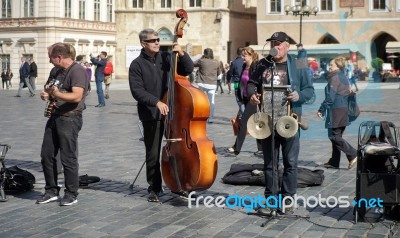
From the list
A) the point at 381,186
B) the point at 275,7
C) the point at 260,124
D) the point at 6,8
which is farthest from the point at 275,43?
the point at 275,7

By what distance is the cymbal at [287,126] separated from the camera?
732cm

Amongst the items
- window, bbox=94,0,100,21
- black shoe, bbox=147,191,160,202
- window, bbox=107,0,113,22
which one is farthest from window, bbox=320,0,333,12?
black shoe, bbox=147,191,160,202

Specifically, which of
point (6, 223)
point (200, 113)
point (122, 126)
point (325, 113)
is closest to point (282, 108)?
point (200, 113)

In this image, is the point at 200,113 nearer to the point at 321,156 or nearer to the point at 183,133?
the point at 183,133

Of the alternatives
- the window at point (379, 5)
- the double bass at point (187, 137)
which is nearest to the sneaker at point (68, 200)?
the double bass at point (187, 137)

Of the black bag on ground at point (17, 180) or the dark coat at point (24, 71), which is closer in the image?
the black bag on ground at point (17, 180)

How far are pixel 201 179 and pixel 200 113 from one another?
2.15 ft

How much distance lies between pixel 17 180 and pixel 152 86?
75.8 inches

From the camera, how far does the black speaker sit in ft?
23.6

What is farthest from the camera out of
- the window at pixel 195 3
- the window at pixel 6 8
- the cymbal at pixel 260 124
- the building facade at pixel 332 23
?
the window at pixel 195 3

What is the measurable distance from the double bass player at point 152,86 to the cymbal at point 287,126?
1.38 metres

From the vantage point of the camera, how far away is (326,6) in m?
56.2

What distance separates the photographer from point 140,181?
9.86m

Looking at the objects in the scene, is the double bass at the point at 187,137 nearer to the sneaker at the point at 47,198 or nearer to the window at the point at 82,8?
the sneaker at the point at 47,198
